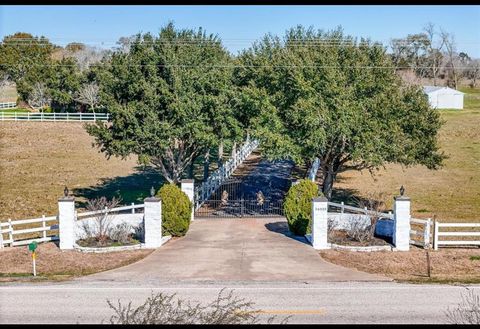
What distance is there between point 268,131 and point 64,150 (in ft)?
110

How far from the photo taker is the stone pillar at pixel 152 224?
21047 mm

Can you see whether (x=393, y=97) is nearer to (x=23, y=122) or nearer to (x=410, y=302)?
(x=410, y=302)

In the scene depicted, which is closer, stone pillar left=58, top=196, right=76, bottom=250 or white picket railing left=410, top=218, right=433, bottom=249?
white picket railing left=410, top=218, right=433, bottom=249

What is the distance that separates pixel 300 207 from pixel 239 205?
7.48 m

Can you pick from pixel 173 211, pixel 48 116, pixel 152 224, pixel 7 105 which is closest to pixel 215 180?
pixel 173 211

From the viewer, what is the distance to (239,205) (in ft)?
97.8

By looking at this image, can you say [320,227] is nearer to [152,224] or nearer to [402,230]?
[402,230]

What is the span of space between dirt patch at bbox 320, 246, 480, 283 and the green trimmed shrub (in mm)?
2510

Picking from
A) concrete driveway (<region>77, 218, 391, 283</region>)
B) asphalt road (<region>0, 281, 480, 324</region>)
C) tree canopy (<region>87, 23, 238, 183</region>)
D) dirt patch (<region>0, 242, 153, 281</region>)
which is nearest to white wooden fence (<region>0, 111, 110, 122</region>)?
tree canopy (<region>87, 23, 238, 183</region>)

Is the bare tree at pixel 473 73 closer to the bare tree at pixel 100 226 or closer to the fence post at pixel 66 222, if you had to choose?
the bare tree at pixel 100 226

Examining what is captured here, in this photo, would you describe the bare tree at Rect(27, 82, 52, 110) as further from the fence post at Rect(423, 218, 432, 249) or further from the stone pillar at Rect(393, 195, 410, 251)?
the fence post at Rect(423, 218, 432, 249)

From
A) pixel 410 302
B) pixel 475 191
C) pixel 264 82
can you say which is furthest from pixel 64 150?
pixel 410 302

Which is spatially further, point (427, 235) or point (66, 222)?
point (66, 222)

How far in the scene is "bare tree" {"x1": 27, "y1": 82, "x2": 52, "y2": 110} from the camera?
228 feet
